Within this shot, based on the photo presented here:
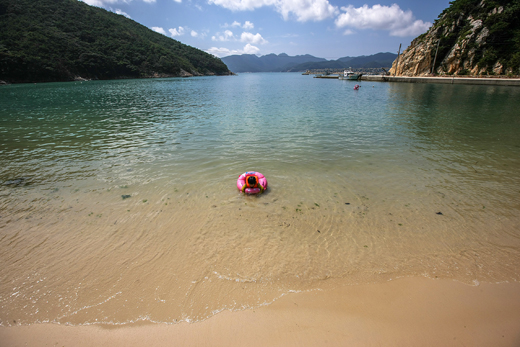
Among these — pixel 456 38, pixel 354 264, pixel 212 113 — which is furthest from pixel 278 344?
pixel 456 38

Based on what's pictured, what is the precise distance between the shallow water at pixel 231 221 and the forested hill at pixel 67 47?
103604 mm

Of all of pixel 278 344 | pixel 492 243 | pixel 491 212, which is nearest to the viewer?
pixel 278 344

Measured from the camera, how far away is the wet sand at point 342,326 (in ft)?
11.1

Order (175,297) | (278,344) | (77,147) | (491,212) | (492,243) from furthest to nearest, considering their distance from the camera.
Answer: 1. (77,147)
2. (491,212)
3. (492,243)
4. (175,297)
5. (278,344)

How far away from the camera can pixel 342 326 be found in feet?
11.7

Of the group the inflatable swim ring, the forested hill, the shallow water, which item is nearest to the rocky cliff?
the shallow water

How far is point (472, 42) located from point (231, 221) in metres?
76.4

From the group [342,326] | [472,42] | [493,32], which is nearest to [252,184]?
[342,326]

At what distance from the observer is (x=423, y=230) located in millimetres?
5797

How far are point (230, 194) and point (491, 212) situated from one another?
7.72 metres

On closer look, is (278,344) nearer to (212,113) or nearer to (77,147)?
(77,147)

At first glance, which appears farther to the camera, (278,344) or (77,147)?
(77,147)

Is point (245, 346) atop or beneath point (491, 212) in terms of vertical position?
beneath

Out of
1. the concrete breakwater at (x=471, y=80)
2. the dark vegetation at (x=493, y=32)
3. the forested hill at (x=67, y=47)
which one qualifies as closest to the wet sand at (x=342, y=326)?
the concrete breakwater at (x=471, y=80)
